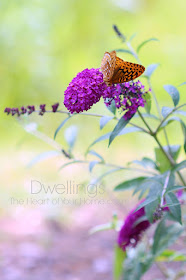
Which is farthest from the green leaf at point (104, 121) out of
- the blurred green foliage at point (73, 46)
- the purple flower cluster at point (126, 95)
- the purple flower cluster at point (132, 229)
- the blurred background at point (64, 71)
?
the blurred green foliage at point (73, 46)

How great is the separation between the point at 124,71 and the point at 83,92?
0.09m

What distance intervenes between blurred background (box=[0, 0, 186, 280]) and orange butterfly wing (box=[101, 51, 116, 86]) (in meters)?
1.82

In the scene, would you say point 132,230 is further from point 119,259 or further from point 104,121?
point 104,121

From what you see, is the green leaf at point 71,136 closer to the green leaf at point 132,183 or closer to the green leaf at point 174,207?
the green leaf at point 132,183

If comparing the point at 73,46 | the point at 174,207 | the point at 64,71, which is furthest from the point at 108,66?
the point at 73,46

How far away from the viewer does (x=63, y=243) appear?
2146 mm

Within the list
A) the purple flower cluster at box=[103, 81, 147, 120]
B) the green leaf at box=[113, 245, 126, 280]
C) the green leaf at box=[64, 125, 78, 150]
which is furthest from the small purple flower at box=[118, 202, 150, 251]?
the purple flower cluster at box=[103, 81, 147, 120]

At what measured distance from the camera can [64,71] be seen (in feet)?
10.3

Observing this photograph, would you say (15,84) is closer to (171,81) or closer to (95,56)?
(95,56)

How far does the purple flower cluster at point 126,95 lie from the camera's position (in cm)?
70

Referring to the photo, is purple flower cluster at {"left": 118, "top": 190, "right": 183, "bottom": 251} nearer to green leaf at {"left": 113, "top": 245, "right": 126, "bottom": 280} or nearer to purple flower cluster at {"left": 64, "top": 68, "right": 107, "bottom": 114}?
green leaf at {"left": 113, "top": 245, "right": 126, "bottom": 280}

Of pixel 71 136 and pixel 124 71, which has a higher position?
pixel 124 71

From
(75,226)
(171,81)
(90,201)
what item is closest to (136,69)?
(75,226)

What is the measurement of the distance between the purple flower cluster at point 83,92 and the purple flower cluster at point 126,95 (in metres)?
0.02
